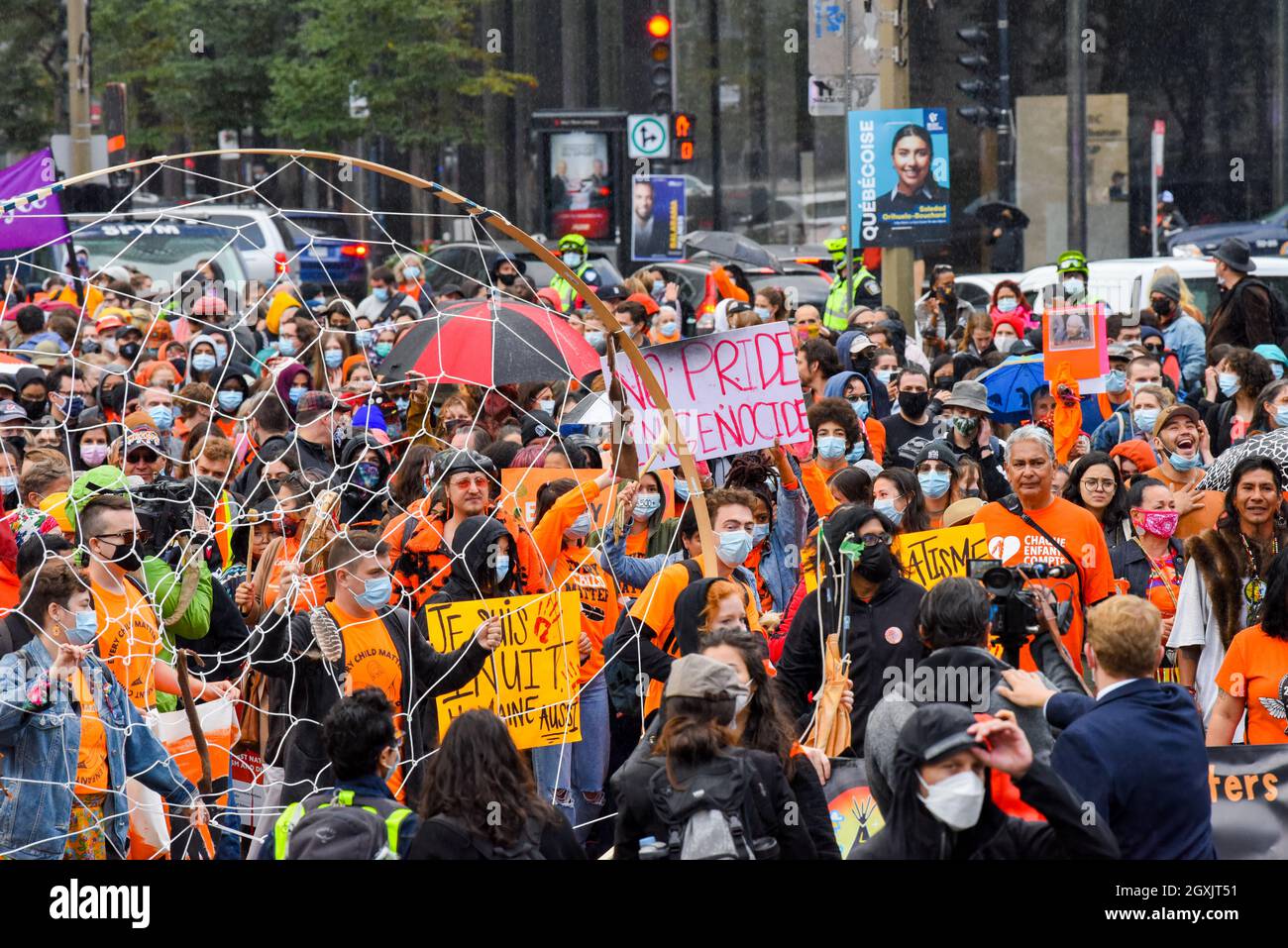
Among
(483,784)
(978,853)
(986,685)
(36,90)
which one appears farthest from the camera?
(36,90)

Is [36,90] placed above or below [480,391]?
above

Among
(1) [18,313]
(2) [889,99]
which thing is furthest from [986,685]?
(2) [889,99]

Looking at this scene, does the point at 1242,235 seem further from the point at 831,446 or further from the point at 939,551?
the point at 939,551

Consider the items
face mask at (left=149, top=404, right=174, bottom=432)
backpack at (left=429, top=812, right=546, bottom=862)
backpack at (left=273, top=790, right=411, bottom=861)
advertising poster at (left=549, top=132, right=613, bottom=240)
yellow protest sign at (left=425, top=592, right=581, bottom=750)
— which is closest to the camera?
backpack at (left=273, top=790, right=411, bottom=861)

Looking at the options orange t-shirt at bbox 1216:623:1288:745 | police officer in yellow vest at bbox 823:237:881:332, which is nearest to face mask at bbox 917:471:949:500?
orange t-shirt at bbox 1216:623:1288:745

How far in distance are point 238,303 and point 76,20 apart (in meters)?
5.06

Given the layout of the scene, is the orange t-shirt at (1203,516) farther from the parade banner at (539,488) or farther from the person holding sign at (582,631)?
the person holding sign at (582,631)

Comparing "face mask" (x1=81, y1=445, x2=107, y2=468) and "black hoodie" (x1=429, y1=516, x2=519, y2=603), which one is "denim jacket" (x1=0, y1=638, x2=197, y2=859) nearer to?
"black hoodie" (x1=429, y1=516, x2=519, y2=603)

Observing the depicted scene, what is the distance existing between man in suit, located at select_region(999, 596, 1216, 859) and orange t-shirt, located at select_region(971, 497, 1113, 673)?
7.02 ft

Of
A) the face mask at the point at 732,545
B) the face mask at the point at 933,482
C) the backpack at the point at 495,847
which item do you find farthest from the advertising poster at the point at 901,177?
the backpack at the point at 495,847

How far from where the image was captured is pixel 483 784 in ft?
16.0

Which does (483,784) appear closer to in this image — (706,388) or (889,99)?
(706,388)

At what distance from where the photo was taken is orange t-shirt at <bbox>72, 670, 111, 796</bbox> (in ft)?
20.0

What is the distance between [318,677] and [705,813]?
2278 mm
